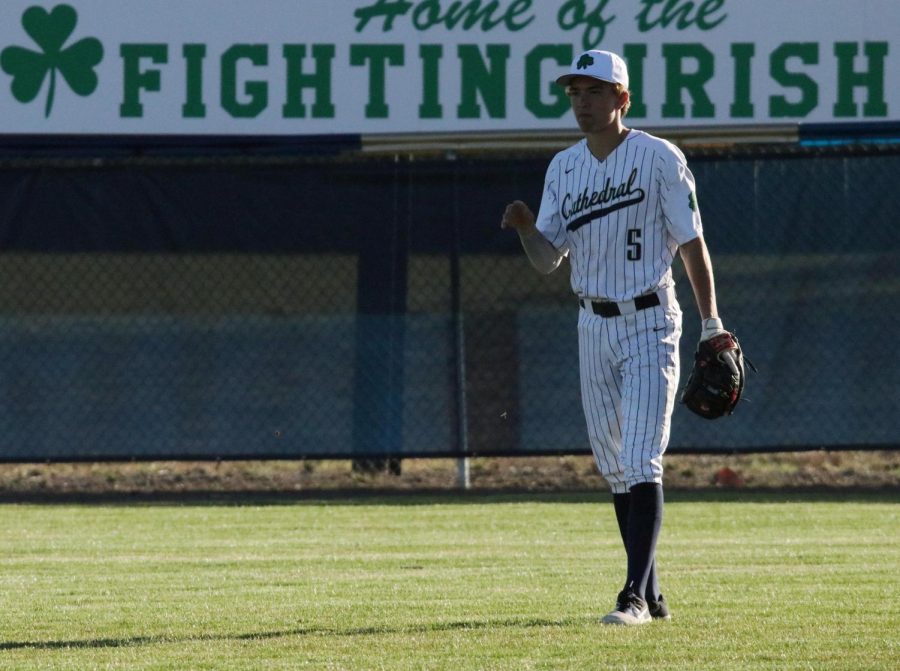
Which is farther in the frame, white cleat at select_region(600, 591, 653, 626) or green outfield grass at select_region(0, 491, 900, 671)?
white cleat at select_region(600, 591, 653, 626)

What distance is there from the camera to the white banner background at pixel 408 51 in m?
10.8

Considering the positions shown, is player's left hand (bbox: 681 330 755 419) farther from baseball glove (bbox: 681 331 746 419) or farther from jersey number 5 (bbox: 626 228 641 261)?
jersey number 5 (bbox: 626 228 641 261)

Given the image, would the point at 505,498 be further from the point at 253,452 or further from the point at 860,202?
the point at 860,202

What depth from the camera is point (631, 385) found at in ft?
16.8

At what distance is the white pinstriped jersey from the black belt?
3cm

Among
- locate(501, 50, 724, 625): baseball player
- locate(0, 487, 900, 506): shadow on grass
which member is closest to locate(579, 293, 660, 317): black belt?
locate(501, 50, 724, 625): baseball player

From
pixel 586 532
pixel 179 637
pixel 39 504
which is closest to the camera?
pixel 179 637

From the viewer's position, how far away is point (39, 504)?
377 inches

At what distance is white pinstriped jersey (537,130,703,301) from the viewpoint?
5.12m

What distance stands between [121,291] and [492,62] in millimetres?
3056

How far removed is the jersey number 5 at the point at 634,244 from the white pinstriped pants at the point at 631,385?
0.55ft

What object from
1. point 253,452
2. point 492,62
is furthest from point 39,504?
point 492,62

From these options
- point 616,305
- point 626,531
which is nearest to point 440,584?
point 626,531

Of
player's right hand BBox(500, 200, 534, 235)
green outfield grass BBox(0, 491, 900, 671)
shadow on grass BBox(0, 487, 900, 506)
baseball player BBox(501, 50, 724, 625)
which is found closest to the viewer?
green outfield grass BBox(0, 491, 900, 671)
